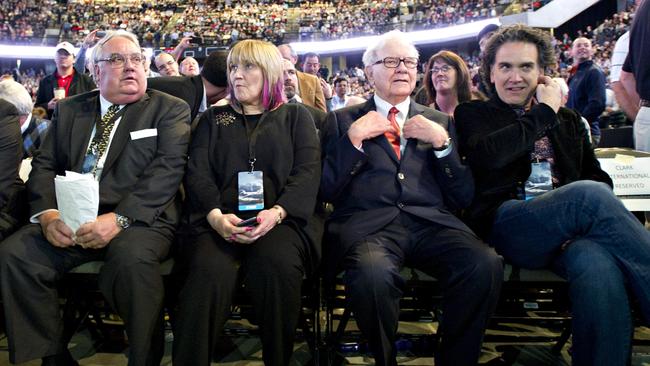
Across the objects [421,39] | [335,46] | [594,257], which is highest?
[335,46]

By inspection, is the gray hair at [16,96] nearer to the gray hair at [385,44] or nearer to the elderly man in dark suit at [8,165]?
the elderly man in dark suit at [8,165]

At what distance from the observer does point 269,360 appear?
77.4 inches

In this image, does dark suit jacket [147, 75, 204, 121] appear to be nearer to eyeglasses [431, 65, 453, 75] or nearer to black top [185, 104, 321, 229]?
black top [185, 104, 321, 229]

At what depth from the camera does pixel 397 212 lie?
2258 mm

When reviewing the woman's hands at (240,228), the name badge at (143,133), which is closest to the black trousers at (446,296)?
the woman's hands at (240,228)

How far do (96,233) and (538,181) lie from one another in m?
1.94

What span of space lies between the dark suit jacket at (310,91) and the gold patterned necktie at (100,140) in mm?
2129

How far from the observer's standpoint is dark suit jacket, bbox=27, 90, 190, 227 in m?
2.32

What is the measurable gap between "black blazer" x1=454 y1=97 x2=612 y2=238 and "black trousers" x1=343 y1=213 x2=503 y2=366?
16.2 inches

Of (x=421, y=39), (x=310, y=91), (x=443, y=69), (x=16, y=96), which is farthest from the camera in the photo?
(x=421, y=39)

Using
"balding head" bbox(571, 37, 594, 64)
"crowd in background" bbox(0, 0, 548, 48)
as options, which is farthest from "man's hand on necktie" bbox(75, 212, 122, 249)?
"crowd in background" bbox(0, 0, 548, 48)

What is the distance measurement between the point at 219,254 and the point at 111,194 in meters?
0.65

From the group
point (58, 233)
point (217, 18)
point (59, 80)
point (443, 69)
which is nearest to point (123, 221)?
point (58, 233)

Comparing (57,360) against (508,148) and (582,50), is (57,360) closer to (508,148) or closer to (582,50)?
(508,148)
